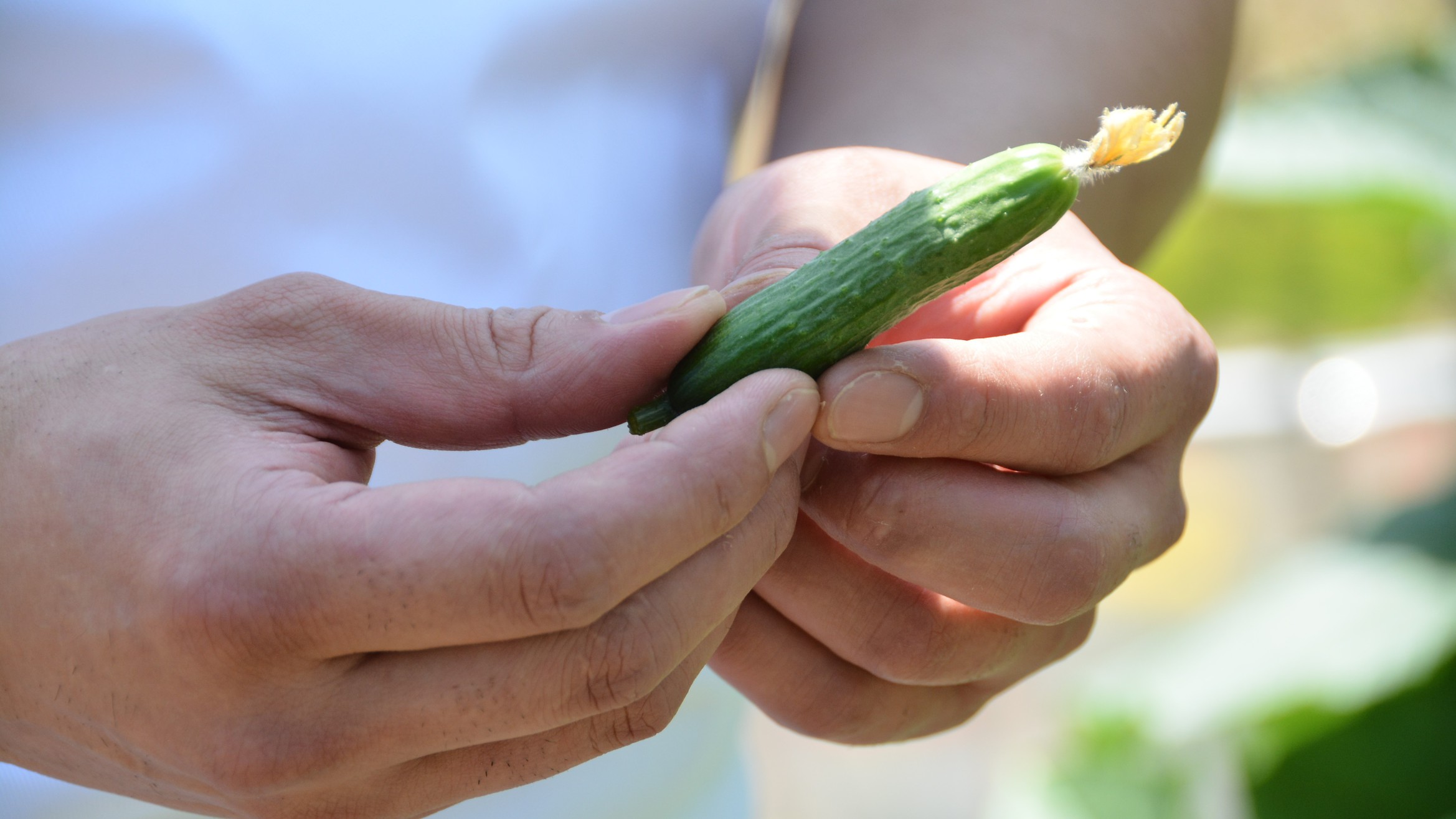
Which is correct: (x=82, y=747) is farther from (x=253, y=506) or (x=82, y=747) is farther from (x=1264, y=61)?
(x=1264, y=61)

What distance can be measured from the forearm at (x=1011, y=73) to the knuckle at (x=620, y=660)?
143 cm

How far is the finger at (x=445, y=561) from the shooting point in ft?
4.69

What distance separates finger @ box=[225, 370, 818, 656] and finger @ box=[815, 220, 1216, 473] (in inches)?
17.0

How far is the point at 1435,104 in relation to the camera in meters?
6.68

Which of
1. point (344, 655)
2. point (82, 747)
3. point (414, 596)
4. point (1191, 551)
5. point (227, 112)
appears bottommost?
point (1191, 551)

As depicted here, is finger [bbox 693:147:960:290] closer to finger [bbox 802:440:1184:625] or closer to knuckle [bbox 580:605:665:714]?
finger [bbox 802:440:1184:625]

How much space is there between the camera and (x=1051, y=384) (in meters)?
1.83

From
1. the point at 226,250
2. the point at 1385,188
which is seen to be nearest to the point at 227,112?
the point at 226,250

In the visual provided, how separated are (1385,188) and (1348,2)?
327 centimetres

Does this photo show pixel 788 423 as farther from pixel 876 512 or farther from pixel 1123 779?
pixel 1123 779

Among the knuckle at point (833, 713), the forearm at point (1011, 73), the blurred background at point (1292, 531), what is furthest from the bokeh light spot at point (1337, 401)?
the knuckle at point (833, 713)

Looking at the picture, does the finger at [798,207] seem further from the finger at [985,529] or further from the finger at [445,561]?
the finger at [445,561]

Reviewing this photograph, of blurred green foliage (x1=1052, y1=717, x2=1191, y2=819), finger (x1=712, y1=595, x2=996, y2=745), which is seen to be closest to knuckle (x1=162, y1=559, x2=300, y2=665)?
finger (x1=712, y1=595, x2=996, y2=745)

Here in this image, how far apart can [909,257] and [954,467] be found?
0.40 metres
